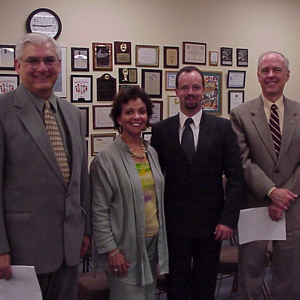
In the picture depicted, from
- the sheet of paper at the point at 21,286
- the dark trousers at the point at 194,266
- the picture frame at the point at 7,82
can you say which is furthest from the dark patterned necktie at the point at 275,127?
the picture frame at the point at 7,82

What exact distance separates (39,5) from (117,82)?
0.99 m

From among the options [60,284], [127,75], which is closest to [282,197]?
[60,284]

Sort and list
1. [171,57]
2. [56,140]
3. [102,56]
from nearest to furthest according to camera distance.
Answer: [56,140], [102,56], [171,57]

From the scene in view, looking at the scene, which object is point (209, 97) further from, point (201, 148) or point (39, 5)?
point (201, 148)

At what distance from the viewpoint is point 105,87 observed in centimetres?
371

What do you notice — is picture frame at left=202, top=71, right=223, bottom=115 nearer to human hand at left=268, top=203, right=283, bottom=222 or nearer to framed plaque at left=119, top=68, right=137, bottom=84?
framed plaque at left=119, top=68, right=137, bottom=84

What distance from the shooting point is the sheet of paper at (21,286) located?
62.2 inches

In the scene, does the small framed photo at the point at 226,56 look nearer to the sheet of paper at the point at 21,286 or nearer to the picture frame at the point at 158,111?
the picture frame at the point at 158,111

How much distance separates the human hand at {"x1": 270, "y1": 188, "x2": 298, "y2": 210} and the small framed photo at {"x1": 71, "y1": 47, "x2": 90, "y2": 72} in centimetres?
221

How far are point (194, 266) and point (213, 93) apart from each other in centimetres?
247

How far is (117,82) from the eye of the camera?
12.3 ft

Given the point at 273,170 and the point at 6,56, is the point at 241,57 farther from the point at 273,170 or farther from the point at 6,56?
the point at 6,56

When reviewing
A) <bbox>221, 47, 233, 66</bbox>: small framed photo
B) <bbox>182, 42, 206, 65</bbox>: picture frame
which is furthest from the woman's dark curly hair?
<bbox>221, 47, 233, 66</bbox>: small framed photo

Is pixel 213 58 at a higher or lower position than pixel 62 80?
higher
